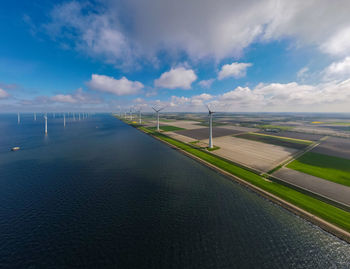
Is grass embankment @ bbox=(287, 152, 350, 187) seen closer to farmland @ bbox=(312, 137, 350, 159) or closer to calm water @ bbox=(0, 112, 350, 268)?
farmland @ bbox=(312, 137, 350, 159)

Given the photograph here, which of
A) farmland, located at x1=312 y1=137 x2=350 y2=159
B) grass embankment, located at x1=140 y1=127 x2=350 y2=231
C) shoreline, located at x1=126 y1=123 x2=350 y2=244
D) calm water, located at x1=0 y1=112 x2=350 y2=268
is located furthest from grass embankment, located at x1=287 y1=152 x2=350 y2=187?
calm water, located at x1=0 y1=112 x2=350 y2=268

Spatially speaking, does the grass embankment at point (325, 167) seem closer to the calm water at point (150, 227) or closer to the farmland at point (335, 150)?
the farmland at point (335, 150)

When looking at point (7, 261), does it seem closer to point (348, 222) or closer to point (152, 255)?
point (152, 255)

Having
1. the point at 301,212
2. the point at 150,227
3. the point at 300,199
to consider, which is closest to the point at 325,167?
the point at 300,199

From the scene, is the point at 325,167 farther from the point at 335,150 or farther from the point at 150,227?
the point at 150,227

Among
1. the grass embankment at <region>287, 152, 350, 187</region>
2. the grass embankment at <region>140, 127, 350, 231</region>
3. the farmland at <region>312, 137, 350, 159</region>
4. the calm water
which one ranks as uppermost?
the farmland at <region>312, 137, 350, 159</region>

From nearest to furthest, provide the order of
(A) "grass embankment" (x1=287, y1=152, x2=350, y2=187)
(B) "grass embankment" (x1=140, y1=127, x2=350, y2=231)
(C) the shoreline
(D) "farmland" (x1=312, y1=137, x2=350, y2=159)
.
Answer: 1. (C) the shoreline
2. (B) "grass embankment" (x1=140, y1=127, x2=350, y2=231)
3. (A) "grass embankment" (x1=287, y1=152, x2=350, y2=187)
4. (D) "farmland" (x1=312, y1=137, x2=350, y2=159)

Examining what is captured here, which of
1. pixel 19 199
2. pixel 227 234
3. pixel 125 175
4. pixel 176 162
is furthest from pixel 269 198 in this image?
pixel 19 199
